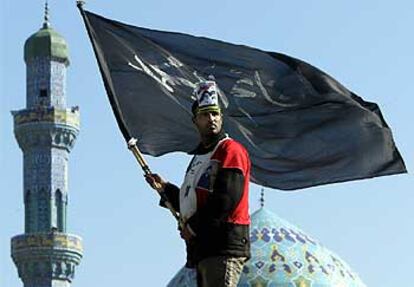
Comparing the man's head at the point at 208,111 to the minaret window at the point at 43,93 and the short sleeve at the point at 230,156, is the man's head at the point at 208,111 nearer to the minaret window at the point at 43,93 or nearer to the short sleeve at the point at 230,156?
the short sleeve at the point at 230,156

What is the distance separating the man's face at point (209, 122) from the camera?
22.5 ft

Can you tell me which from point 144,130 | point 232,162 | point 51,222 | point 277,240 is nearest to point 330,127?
→ point 144,130

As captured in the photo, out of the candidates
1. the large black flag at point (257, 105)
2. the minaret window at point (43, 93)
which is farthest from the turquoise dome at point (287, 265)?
the minaret window at point (43, 93)

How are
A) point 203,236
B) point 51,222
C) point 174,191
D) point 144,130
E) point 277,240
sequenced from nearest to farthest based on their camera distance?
point 203,236, point 174,191, point 144,130, point 277,240, point 51,222

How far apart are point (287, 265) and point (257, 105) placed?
1236 inches

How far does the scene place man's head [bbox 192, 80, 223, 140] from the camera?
6.85 metres

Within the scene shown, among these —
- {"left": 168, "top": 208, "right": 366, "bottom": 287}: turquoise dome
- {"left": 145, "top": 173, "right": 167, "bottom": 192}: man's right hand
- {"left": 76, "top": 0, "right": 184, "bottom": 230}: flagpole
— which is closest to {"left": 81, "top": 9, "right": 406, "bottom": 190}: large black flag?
{"left": 76, "top": 0, "right": 184, "bottom": 230}: flagpole

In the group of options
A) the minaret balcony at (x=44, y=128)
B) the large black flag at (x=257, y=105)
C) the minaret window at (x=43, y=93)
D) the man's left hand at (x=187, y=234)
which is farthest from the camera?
the minaret window at (x=43, y=93)

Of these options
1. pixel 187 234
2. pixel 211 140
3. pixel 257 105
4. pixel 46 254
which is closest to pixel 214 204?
pixel 187 234

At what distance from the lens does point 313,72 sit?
28.0 ft

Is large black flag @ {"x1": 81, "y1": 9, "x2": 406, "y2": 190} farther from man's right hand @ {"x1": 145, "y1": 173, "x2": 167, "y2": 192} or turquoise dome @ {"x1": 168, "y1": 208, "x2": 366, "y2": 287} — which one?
turquoise dome @ {"x1": 168, "y1": 208, "x2": 366, "y2": 287}

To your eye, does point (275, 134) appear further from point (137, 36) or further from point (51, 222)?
point (51, 222)

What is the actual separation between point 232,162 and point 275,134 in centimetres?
170

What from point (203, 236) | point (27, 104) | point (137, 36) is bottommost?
point (203, 236)
